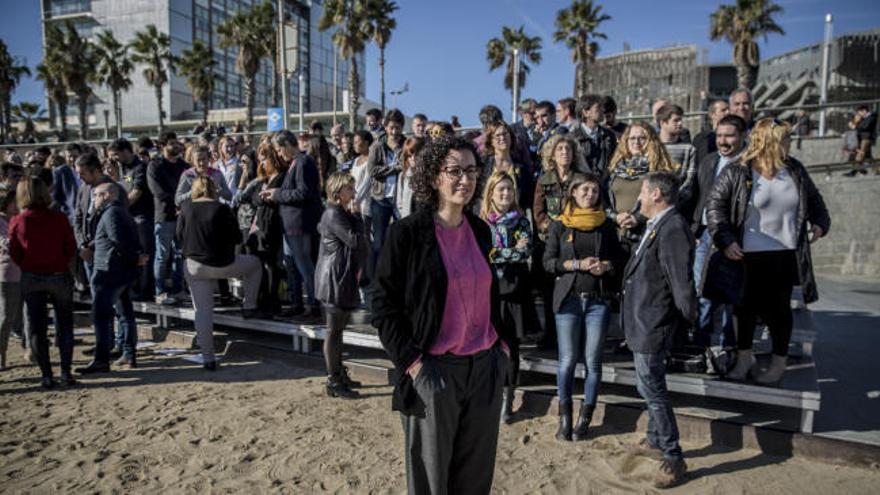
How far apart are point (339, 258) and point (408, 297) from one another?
2.88m

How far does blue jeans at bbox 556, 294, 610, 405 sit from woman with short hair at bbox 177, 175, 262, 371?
393 centimetres

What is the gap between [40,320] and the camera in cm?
582

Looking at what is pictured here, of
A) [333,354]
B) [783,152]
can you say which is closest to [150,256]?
[333,354]

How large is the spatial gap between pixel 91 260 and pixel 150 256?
4.82 feet

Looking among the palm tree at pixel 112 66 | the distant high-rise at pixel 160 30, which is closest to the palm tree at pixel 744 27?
the distant high-rise at pixel 160 30

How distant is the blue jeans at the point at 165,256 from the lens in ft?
25.2

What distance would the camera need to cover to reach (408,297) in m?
2.53

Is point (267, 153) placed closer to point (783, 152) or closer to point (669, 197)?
point (669, 197)

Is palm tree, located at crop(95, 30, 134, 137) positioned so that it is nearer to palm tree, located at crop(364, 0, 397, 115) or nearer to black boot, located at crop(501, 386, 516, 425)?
palm tree, located at crop(364, 0, 397, 115)

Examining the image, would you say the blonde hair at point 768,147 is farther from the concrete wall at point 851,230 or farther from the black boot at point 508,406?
the concrete wall at point 851,230

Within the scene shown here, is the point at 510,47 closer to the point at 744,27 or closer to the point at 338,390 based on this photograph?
the point at 744,27

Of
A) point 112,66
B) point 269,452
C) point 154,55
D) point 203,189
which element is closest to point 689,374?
point 269,452

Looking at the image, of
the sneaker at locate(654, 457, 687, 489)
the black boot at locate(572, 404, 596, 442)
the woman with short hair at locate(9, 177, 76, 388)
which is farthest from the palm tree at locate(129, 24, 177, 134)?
the sneaker at locate(654, 457, 687, 489)

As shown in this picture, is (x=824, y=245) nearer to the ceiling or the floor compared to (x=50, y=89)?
nearer to the floor
